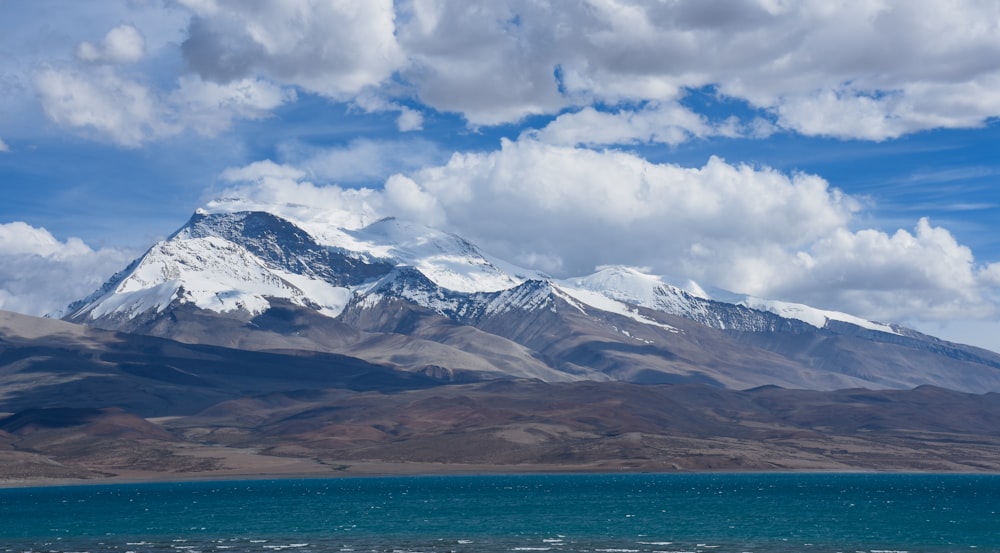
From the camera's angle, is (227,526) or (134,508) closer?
(227,526)

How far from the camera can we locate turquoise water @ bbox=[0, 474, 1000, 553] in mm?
102625

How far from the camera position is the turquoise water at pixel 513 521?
103 m

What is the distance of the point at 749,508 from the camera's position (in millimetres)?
147750

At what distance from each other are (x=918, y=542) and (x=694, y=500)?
62963mm

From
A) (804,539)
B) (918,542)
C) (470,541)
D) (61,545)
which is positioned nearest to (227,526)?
(61,545)

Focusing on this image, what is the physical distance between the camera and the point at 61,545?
4141 inches

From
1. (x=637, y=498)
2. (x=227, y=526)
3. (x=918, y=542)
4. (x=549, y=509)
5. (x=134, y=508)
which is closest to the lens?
(x=918, y=542)

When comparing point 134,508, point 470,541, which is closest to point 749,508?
point 470,541

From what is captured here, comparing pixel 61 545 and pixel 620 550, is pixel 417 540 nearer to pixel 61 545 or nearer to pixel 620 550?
pixel 620 550

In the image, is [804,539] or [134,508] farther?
[134,508]

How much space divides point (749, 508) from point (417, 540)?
177ft

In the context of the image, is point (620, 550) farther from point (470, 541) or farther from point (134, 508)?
point (134, 508)

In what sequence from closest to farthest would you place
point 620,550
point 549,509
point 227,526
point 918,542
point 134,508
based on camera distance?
point 620,550 → point 918,542 → point 227,526 → point 549,509 → point 134,508

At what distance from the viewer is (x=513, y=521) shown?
12756 cm
